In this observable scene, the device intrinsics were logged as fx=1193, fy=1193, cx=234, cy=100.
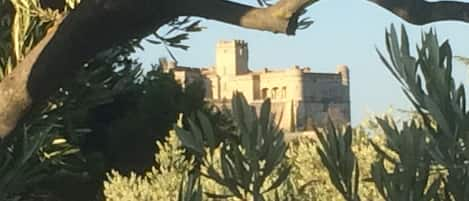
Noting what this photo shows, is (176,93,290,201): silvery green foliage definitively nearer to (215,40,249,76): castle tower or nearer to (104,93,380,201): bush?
(104,93,380,201): bush

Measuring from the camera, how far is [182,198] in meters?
2.54

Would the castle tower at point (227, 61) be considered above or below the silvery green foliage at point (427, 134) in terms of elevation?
below

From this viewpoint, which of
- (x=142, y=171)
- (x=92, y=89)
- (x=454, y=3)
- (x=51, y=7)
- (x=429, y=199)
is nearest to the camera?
(x=429, y=199)

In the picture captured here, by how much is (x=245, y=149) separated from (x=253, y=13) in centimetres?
103

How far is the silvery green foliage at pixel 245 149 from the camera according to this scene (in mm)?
2506

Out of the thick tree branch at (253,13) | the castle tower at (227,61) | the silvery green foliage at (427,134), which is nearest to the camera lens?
the silvery green foliage at (427,134)

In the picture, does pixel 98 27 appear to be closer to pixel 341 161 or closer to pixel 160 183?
pixel 341 161

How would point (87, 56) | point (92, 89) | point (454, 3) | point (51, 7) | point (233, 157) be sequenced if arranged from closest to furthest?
point (233, 157) → point (454, 3) → point (87, 56) → point (51, 7) → point (92, 89)

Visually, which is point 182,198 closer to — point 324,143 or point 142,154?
point 324,143

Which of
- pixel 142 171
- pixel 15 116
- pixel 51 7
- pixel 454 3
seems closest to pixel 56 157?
pixel 51 7

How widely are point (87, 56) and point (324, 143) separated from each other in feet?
4.59

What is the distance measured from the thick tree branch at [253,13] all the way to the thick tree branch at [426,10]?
9.4 inches

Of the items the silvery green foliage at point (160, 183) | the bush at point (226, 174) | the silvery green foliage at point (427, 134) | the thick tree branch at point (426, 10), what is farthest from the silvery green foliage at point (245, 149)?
the silvery green foliage at point (160, 183)

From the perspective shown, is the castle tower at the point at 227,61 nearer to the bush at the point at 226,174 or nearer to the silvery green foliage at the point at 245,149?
the bush at the point at 226,174
